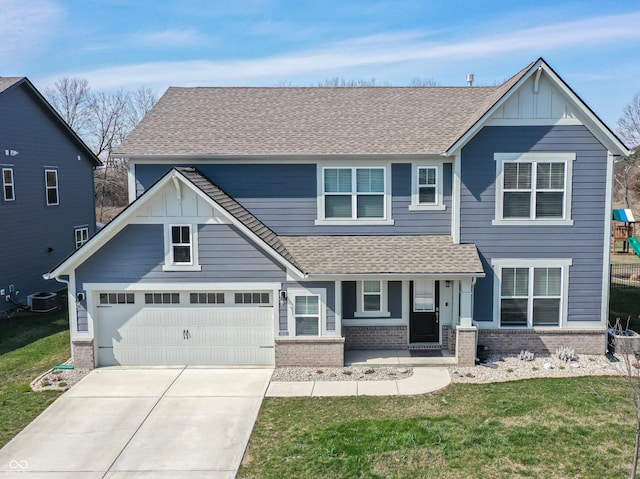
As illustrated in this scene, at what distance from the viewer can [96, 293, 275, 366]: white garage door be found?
46.9 feet

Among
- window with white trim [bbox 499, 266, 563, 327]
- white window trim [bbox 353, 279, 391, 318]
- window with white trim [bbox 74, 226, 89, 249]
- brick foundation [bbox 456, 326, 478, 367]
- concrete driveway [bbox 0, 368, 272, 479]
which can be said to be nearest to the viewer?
concrete driveway [bbox 0, 368, 272, 479]

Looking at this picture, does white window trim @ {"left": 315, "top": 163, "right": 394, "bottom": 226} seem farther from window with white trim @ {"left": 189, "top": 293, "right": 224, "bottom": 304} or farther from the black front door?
window with white trim @ {"left": 189, "top": 293, "right": 224, "bottom": 304}

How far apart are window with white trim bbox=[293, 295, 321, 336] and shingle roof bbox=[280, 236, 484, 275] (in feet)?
2.80

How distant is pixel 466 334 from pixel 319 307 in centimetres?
385

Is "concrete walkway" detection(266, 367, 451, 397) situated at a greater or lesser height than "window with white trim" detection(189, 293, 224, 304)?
lesser

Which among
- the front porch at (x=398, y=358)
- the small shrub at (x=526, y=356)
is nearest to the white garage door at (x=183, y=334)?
the front porch at (x=398, y=358)

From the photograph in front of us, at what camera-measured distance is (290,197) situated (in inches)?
606

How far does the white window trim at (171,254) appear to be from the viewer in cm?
1372

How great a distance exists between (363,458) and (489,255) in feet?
24.7

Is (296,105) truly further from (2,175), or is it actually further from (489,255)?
(2,175)

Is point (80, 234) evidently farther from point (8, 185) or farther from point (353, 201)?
point (353, 201)

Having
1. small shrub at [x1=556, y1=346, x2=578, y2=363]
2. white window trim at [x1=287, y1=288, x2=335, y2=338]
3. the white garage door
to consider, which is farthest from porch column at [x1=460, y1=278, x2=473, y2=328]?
the white garage door

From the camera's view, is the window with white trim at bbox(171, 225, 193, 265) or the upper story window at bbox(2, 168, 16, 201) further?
the upper story window at bbox(2, 168, 16, 201)

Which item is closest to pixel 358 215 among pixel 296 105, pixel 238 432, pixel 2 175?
pixel 296 105
